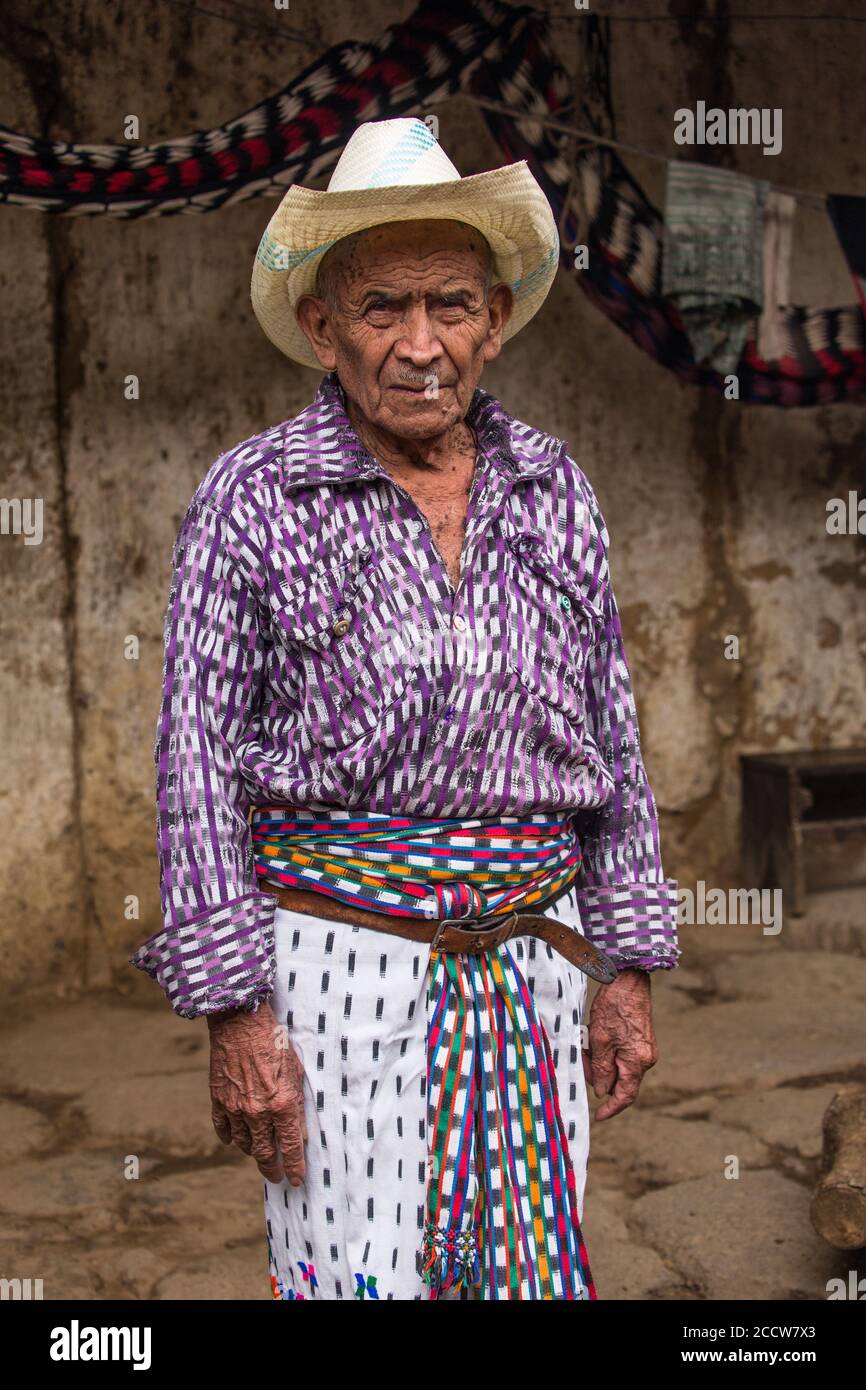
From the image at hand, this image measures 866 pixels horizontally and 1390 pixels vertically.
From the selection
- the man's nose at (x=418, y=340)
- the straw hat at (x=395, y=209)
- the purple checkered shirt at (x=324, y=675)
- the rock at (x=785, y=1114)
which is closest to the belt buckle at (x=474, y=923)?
the purple checkered shirt at (x=324, y=675)

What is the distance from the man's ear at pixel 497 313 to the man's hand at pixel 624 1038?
86 cm

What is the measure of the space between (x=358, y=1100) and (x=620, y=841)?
0.52 meters

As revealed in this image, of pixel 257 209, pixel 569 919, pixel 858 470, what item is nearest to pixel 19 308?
pixel 257 209

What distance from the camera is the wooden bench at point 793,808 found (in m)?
5.17

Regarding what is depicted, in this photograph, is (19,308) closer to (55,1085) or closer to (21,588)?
(21,588)

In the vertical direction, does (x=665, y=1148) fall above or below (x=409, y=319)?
below

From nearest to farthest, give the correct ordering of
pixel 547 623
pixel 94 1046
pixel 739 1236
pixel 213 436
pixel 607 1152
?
pixel 547 623 < pixel 739 1236 < pixel 607 1152 < pixel 94 1046 < pixel 213 436

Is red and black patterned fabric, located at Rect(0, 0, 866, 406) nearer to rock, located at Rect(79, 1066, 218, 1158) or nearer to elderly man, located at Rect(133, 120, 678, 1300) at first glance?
elderly man, located at Rect(133, 120, 678, 1300)

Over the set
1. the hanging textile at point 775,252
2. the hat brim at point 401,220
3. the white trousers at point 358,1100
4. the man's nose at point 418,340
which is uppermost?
the hanging textile at point 775,252

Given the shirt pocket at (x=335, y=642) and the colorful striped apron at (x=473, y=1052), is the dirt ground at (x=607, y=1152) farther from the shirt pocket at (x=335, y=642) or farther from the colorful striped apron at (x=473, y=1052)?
the shirt pocket at (x=335, y=642)

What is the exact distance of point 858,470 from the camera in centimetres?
545

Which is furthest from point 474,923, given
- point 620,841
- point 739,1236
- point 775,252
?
point 775,252

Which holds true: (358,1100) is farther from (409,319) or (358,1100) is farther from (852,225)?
(852,225)

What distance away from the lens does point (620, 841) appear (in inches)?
82.8
